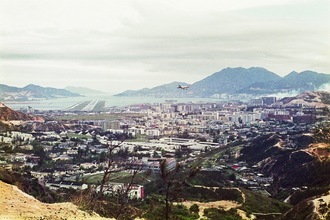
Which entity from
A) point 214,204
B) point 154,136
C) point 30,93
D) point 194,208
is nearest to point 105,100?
point 30,93

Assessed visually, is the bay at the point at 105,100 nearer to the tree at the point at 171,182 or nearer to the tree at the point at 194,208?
the tree at the point at 194,208

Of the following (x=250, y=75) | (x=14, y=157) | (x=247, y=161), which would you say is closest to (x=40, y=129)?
(x=14, y=157)

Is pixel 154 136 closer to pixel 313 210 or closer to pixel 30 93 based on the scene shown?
pixel 30 93

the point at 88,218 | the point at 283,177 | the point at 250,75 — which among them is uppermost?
the point at 250,75

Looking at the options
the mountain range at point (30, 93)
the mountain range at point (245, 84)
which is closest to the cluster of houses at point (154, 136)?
the mountain range at point (245, 84)

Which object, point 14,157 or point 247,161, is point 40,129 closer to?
point 14,157

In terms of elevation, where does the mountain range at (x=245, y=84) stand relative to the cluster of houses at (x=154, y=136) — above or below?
above
